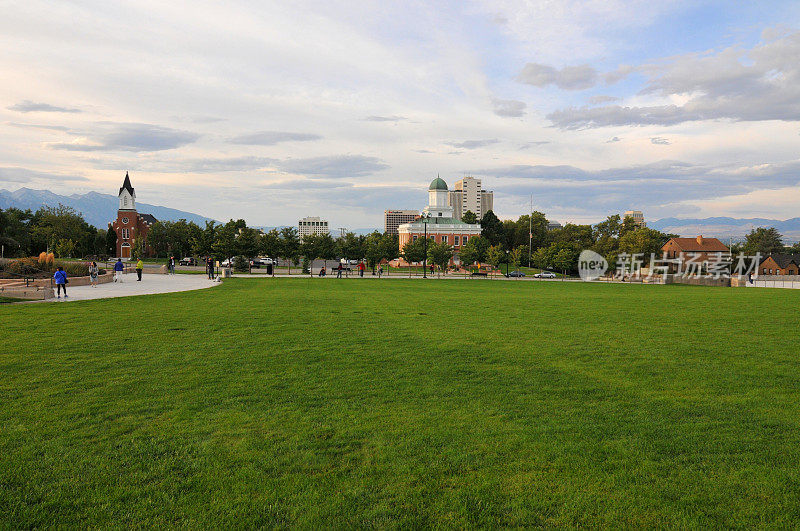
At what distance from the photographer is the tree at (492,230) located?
353 ft

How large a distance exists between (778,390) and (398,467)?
7.20 meters

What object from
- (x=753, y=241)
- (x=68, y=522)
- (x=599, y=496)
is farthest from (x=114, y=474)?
(x=753, y=241)

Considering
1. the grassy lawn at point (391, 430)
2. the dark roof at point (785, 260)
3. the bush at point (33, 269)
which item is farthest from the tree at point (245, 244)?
the dark roof at point (785, 260)

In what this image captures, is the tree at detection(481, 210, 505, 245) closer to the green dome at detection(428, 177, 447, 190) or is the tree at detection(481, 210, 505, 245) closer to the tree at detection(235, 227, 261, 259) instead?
the green dome at detection(428, 177, 447, 190)

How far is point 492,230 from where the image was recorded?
355 feet

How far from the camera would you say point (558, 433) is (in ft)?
20.2

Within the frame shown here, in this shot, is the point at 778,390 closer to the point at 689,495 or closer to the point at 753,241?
the point at 689,495

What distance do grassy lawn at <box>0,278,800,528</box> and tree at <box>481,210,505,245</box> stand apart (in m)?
95.8

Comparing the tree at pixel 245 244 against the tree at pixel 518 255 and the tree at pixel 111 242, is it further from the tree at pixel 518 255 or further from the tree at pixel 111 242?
the tree at pixel 111 242

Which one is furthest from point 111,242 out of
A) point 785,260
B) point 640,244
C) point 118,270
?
point 785,260

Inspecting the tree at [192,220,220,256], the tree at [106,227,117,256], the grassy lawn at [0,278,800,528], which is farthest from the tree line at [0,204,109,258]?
the grassy lawn at [0,278,800,528]

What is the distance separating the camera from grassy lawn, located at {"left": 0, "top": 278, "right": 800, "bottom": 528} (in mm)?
4449

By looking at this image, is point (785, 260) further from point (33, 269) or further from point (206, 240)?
point (33, 269)

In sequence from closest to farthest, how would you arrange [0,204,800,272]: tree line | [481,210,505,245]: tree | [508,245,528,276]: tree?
1. [0,204,800,272]: tree line
2. [508,245,528,276]: tree
3. [481,210,505,245]: tree
